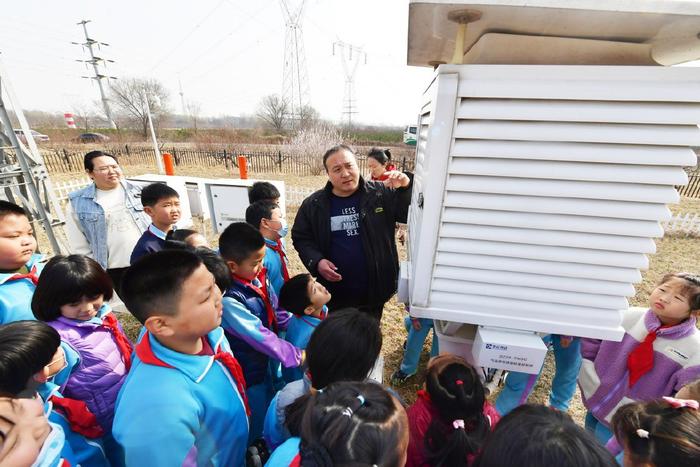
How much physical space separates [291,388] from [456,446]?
71 cm

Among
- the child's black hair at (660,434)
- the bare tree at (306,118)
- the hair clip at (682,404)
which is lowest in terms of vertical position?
the child's black hair at (660,434)

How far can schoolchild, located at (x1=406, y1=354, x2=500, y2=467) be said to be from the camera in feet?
4.02

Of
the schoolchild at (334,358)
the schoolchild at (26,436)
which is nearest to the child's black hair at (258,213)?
the schoolchild at (334,358)

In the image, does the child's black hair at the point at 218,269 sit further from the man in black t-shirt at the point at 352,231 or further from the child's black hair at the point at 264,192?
the child's black hair at the point at 264,192

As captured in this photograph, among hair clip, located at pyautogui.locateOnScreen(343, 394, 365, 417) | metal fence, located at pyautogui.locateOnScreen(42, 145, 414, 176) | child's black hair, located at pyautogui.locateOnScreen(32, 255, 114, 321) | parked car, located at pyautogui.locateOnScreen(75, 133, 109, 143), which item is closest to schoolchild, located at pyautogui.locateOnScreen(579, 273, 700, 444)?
hair clip, located at pyautogui.locateOnScreen(343, 394, 365, 417)

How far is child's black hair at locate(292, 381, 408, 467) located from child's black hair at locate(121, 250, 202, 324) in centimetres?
70

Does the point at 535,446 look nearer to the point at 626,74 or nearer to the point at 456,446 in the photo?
the point at 456,446

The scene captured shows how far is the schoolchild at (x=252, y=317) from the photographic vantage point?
1.71 metres

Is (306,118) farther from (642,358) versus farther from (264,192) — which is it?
(642,358)

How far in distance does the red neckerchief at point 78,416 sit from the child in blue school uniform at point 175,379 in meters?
0.42

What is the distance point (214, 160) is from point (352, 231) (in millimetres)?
18206

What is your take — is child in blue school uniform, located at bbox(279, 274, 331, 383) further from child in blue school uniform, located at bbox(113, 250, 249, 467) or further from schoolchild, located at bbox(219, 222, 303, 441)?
child in blue school uniform, located at bbox(113, 250, 249, 467)

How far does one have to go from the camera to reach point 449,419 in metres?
1.31

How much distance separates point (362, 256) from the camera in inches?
96.3
